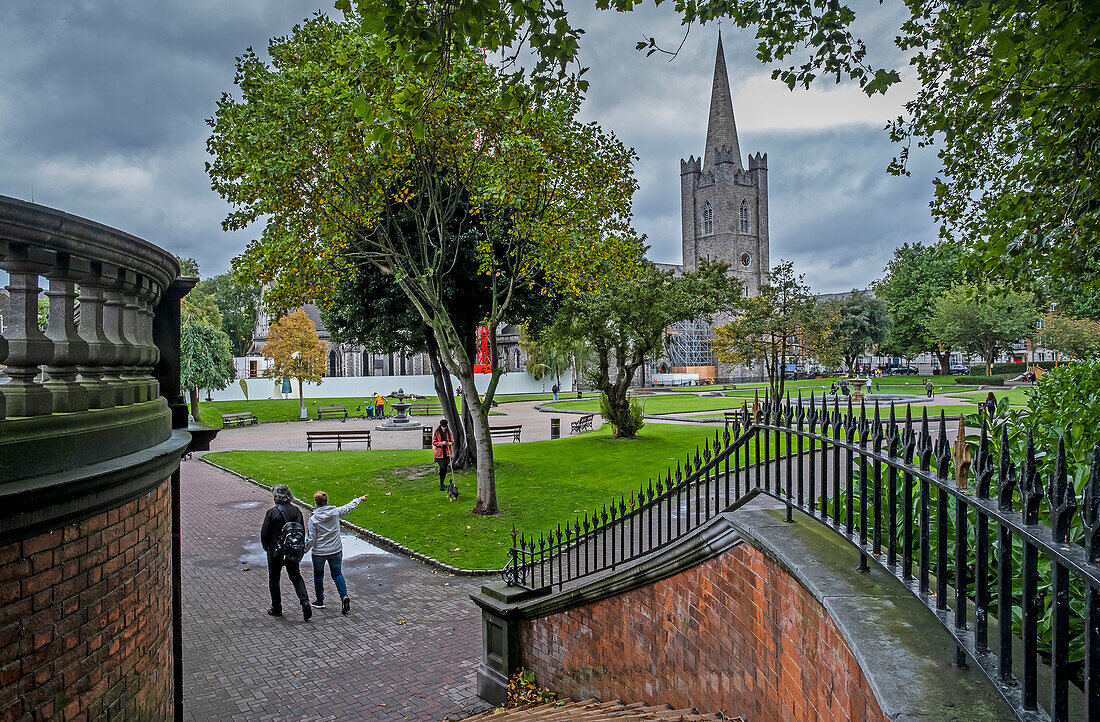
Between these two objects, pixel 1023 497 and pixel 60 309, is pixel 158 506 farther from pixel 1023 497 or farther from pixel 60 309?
pixel 1023 497

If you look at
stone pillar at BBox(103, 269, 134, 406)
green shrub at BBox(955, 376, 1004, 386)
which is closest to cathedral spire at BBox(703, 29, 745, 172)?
green shrub at BBox(955, 376, 1004, 386)

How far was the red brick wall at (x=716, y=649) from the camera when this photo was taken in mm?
2836

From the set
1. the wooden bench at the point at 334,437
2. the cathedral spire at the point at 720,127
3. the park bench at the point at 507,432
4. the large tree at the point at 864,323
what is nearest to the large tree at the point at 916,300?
the large tree at the point at 864,323

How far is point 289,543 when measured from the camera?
807cm

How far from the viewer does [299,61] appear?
12.1 meters

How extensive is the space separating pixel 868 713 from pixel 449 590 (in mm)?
7607

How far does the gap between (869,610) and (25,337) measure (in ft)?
11.7

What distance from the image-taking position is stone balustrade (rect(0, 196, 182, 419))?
9.24 feet

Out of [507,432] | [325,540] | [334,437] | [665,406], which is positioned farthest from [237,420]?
[325,540]

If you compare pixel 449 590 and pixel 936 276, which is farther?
pixel 936 276

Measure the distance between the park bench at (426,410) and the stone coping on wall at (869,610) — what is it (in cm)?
3530

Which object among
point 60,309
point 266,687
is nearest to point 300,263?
point 266,687

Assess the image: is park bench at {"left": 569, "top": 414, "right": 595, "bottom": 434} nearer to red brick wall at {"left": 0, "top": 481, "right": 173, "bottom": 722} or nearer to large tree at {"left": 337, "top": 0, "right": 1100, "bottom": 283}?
large tree at {"left": 337, "top": 0, "right": 1100, "bottom": 283}

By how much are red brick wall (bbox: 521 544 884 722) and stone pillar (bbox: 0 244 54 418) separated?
11.0 ft
